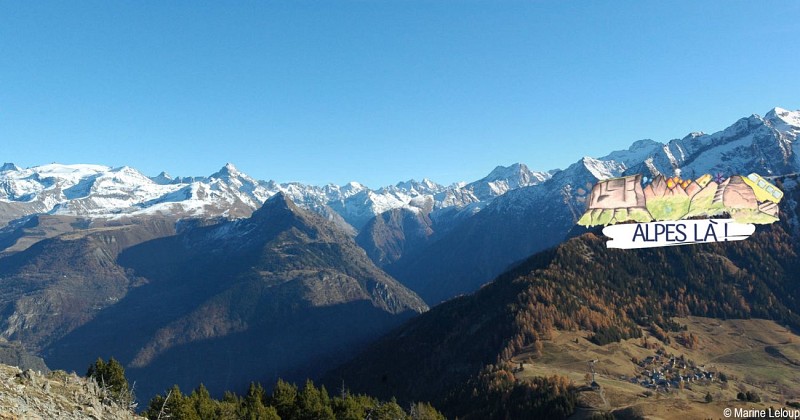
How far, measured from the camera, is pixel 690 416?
151375 millimetres

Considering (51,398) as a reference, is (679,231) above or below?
above

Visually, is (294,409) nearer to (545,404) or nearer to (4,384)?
(4,384)

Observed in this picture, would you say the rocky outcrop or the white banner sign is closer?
the rocky outcrop

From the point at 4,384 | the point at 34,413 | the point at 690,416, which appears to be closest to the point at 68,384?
the point at 4,384

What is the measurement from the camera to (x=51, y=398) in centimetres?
6053

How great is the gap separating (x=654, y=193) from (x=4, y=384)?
488ft

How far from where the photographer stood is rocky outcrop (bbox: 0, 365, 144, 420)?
166 ft

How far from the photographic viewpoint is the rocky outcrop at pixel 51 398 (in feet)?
166

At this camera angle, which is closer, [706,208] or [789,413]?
[706,208]

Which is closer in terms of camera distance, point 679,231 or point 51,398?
point 51,398

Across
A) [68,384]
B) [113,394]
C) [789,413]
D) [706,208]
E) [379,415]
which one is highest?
[706,208]

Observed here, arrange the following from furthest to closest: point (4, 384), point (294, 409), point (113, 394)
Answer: point (294, 409) < point (113, 394) < point (4, 384)

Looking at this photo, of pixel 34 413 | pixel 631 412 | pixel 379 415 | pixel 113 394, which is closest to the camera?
pixel 34 413

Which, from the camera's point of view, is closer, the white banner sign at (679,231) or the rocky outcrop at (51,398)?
the rocky outcrop at (51,398)
